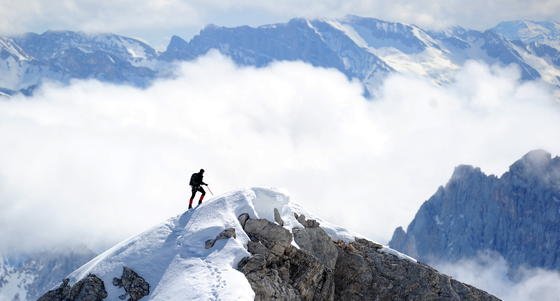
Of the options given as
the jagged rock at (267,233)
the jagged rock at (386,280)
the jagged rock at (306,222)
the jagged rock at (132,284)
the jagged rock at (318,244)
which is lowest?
the jagged rock at (386,280)

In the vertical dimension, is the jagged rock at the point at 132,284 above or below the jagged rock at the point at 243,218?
below

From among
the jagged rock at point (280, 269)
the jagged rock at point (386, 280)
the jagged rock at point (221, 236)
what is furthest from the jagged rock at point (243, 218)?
the jagged rock at point (386, 280)

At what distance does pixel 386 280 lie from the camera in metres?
53.1

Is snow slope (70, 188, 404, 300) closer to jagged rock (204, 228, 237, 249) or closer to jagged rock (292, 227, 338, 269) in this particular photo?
jagged rock (204, 228, 237, 249)

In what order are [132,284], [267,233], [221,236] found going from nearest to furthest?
[132,284]
[221,236]
[267,233]

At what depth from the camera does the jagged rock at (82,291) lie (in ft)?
144

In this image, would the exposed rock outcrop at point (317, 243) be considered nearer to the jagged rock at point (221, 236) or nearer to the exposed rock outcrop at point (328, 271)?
the exposed rock outcrop at point (328, 271)

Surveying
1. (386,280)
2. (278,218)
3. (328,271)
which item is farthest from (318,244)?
(386,280)

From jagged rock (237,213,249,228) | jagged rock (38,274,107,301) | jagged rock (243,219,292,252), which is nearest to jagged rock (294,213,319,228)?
jagged rock (243,219,292,252)

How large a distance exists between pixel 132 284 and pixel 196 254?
15.9ft

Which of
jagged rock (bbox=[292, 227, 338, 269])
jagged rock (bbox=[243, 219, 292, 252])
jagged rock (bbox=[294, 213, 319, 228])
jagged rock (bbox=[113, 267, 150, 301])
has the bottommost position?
jagged rock (bbox=[113, 267, 150, 301])

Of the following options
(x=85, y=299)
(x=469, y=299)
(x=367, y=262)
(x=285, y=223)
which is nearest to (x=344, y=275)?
(x=367, y=262)

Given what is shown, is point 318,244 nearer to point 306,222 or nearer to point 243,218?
point 306,222

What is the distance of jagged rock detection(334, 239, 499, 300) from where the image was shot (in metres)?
52.2
